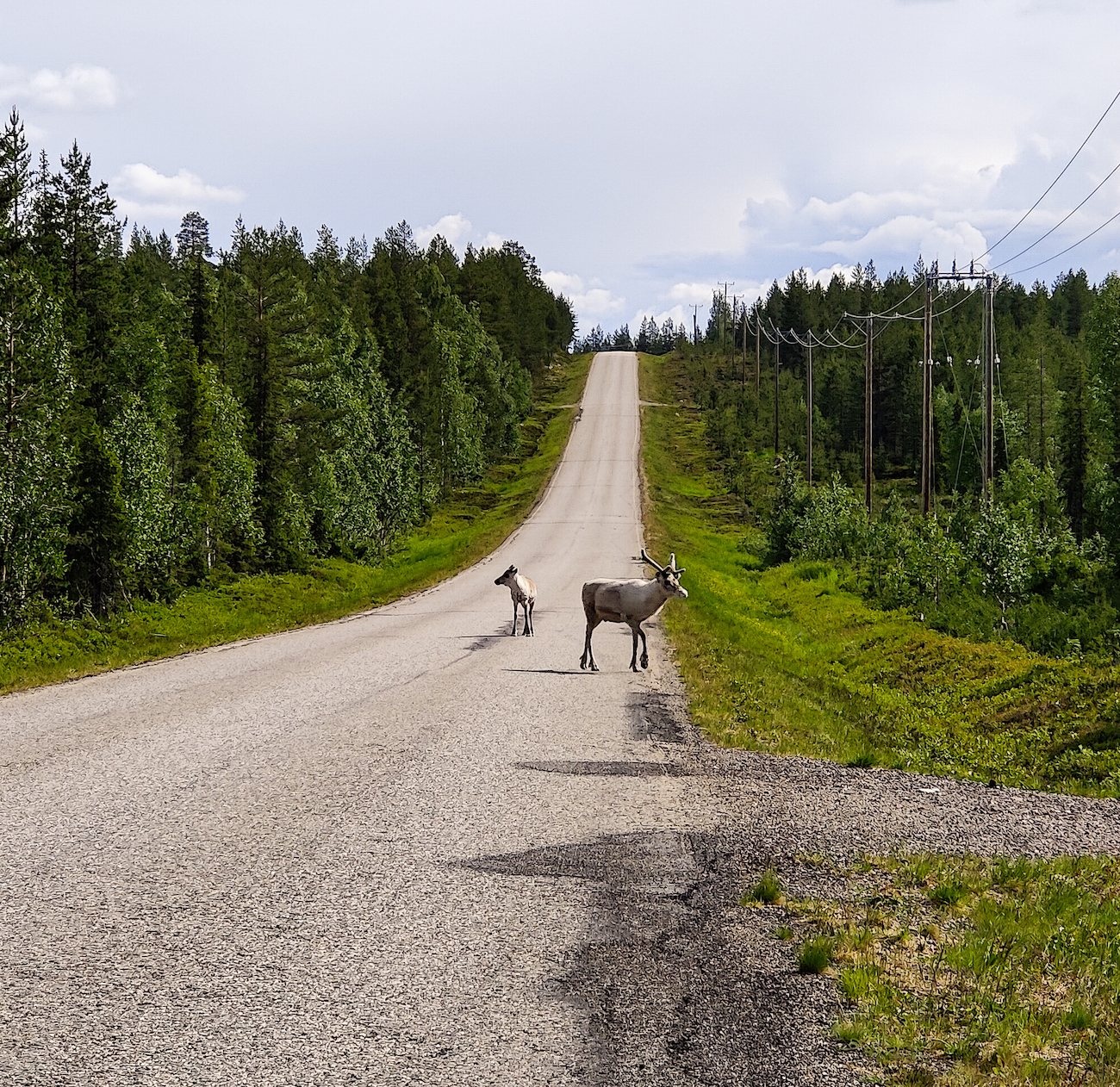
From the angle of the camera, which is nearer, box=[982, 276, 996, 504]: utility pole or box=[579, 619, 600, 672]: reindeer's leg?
box=[579, 619, 600, 672]: reindeer's leg

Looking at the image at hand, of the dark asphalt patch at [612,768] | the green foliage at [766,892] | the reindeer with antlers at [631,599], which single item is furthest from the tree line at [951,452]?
the green foliage at [766,892]

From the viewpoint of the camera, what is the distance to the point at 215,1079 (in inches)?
183

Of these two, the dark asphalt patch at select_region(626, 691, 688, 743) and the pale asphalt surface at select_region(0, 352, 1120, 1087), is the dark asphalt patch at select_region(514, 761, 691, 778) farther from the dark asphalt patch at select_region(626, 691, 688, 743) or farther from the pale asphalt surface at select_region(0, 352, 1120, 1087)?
the dark asphalt patch at select_region(626, 691, 688, 743)

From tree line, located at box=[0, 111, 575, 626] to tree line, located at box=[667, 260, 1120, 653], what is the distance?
21598 millimetres

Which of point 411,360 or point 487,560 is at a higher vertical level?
point 411,360

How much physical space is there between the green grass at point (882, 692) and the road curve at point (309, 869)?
2.06 meters

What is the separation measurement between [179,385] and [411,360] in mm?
28738

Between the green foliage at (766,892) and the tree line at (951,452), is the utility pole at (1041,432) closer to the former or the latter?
the tree line at (951,452)

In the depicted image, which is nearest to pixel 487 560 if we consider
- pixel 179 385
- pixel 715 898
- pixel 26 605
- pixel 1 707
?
pixel 179 385

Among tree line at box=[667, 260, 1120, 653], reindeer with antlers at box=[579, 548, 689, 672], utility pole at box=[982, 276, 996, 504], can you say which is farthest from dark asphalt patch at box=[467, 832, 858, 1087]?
utility pole at box=[982, 276, 996, 504]

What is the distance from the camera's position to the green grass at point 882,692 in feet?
48.3

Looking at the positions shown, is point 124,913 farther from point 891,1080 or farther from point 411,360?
point 411,360

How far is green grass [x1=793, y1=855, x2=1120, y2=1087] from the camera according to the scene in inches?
192

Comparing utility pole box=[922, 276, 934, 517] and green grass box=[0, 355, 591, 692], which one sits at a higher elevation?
utility pole box=[922, 276, 934, 517]
